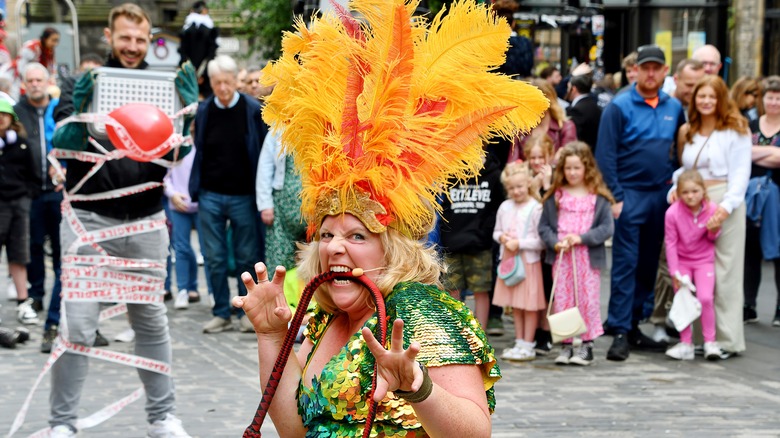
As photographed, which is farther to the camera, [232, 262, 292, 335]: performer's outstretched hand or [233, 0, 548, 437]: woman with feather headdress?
[232, 262, 292, 335]: performer's outstretched hand

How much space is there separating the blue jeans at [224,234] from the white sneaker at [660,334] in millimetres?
3183

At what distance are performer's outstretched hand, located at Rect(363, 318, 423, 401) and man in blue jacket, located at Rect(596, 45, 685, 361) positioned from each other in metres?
5.78

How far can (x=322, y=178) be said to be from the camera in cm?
323

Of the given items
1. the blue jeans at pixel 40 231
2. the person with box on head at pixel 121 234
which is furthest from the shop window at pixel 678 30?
the person with box on head at pixel 121 234

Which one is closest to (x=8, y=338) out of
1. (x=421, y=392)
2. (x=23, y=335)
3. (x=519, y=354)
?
(x=23, y=335)

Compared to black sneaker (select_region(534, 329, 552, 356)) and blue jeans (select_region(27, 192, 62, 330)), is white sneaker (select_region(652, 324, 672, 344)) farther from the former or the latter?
blue jeans (select_region(27, 192, 62, 330))

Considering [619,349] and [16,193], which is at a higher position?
[16,193]

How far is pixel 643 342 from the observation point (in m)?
8.51

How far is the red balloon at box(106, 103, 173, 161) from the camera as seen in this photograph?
5.51m

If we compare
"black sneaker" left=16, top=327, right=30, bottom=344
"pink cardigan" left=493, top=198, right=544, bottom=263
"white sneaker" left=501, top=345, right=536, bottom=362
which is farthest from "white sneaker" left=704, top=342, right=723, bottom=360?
"black sneaker" left=16, top=327, right=30, bottom=344

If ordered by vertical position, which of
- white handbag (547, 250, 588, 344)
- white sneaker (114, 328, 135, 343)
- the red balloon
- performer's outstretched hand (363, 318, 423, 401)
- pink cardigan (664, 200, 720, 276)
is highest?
the red balloon

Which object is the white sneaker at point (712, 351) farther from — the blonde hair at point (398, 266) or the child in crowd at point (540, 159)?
the blonde hair at point (398, 266)

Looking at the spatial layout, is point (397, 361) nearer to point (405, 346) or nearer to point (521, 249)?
point (405, 346)

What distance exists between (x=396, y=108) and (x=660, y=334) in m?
5.94
